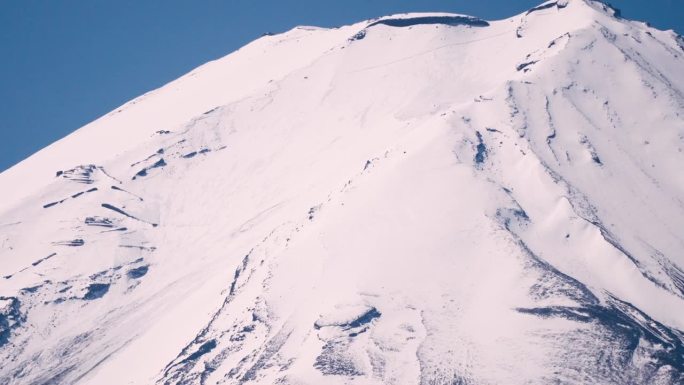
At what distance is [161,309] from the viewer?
115 m

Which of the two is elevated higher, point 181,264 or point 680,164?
point 181,264

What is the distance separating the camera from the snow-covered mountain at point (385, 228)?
91.4 meters

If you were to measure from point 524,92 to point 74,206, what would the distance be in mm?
83341

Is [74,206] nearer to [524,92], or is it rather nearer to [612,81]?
[524,92]

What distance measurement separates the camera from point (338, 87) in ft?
553

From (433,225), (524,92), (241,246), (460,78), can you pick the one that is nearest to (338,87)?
(460,78)

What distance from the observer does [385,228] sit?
4313 inches

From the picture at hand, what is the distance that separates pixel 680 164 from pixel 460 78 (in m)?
51.8

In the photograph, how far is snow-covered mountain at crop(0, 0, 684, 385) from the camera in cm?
9138

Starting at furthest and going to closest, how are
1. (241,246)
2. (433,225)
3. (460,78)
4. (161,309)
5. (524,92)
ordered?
1. (460,78)
2. (524,92)
3. (241,246)
4. (161,309)
5. (433,225)

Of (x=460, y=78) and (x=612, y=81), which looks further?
(x=460, y=78)

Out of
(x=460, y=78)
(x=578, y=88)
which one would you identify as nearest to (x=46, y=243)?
→ (x=460, y=78)

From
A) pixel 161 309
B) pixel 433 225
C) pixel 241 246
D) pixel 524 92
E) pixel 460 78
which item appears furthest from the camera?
pixel 460 78

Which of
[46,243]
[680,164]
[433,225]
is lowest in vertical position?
[680,164]
